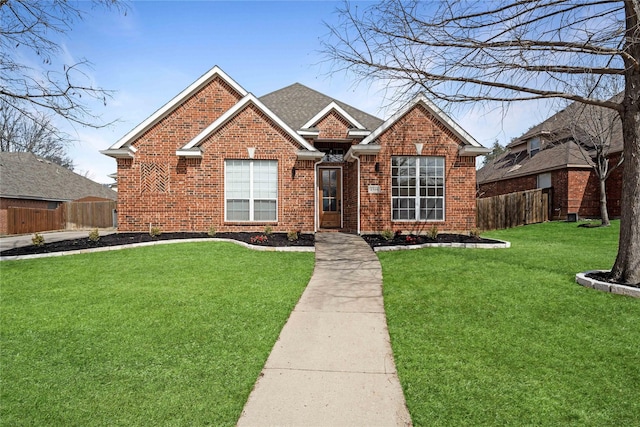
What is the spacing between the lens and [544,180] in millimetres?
23031

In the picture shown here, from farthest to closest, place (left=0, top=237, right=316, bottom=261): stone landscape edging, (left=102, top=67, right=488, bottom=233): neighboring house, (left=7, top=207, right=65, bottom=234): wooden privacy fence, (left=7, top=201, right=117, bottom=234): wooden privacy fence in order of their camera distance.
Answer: (left=7, top=201, right=117, bottom=234): wooden privacy fence, (left=7, top=207, right=65, bottom=234): wooden privacy fence, (left=102, top=67, right=488, bottom=233): neighboring house, (left=0, top=237, right=316, bottom=261): stone landscape edging

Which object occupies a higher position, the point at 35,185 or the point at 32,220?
the point at 35,185

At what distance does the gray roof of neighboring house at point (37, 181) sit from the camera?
24797 millimetres

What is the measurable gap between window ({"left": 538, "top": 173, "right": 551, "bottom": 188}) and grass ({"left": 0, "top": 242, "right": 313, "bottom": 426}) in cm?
2119

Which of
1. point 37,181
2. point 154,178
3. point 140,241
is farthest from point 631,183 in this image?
point 37,181

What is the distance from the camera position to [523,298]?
19.6 ft

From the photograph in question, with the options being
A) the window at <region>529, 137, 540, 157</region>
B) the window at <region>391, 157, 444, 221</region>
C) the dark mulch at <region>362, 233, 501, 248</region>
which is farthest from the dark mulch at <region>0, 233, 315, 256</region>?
the window at <region>529, 137, 540, 157</region>

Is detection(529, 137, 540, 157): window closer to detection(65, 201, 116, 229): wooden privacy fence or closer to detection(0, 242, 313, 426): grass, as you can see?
detection(0, 242, 313, 426): grass

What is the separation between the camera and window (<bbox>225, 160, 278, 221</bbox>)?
13586 millimetres

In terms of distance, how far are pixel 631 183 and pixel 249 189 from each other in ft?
37.2

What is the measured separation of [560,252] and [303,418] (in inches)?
415

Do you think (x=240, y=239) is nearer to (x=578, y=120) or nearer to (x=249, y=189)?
(x=249, y=189)

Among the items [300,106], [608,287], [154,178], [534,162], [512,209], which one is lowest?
[608,287]

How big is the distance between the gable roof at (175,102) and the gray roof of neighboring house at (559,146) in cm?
1637
